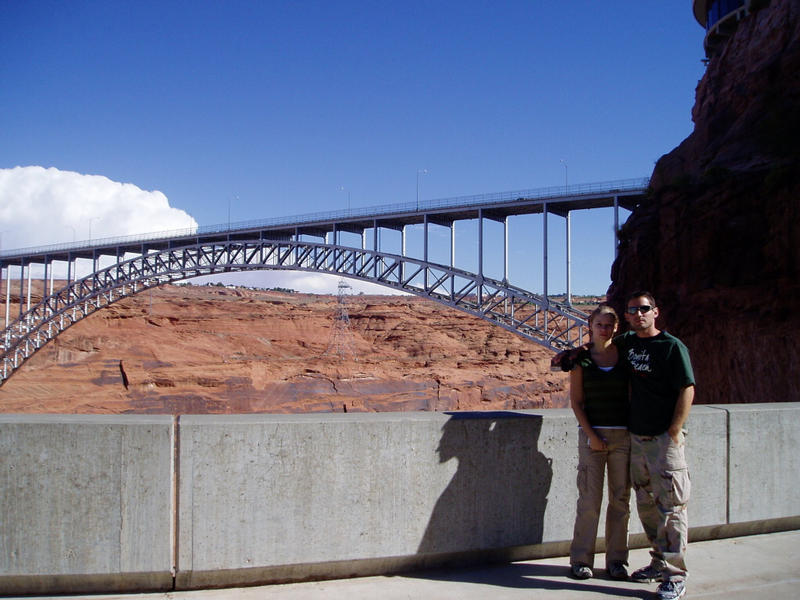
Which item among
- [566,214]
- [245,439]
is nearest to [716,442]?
[245,439]

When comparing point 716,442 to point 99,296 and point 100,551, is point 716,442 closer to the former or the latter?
point 100,551

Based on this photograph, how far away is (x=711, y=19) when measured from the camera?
28.9 metres

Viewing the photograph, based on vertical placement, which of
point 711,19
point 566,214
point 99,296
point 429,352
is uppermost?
point 711,19

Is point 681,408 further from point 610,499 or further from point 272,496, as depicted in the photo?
point 272,496

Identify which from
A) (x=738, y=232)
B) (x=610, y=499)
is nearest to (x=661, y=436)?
(x=610, y=499)

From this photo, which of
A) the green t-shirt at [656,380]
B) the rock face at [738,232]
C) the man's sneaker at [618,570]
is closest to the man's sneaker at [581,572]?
the man's sneaker at [618,570]

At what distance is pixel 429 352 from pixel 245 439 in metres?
48.4

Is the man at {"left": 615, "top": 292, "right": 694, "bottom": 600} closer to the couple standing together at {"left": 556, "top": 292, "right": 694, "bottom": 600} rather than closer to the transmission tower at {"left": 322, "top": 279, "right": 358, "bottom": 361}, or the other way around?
the couple standing together at {"left": 556, "top": 292, "right": 694, "bottom": 600}

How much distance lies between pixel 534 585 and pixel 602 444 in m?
0.89

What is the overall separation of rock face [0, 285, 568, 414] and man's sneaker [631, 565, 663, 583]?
116 ft

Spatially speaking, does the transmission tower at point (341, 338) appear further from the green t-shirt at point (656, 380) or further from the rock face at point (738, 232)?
the green t-shirt at point (656, 380)

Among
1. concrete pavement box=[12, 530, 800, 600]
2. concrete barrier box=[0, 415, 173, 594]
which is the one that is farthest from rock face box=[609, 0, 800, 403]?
concrete barrier box=[0, 415, 173, 594]

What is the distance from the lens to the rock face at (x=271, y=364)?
40.6 m

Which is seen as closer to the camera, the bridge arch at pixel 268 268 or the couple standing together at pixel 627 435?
the couple standing together at pixel 627 435
